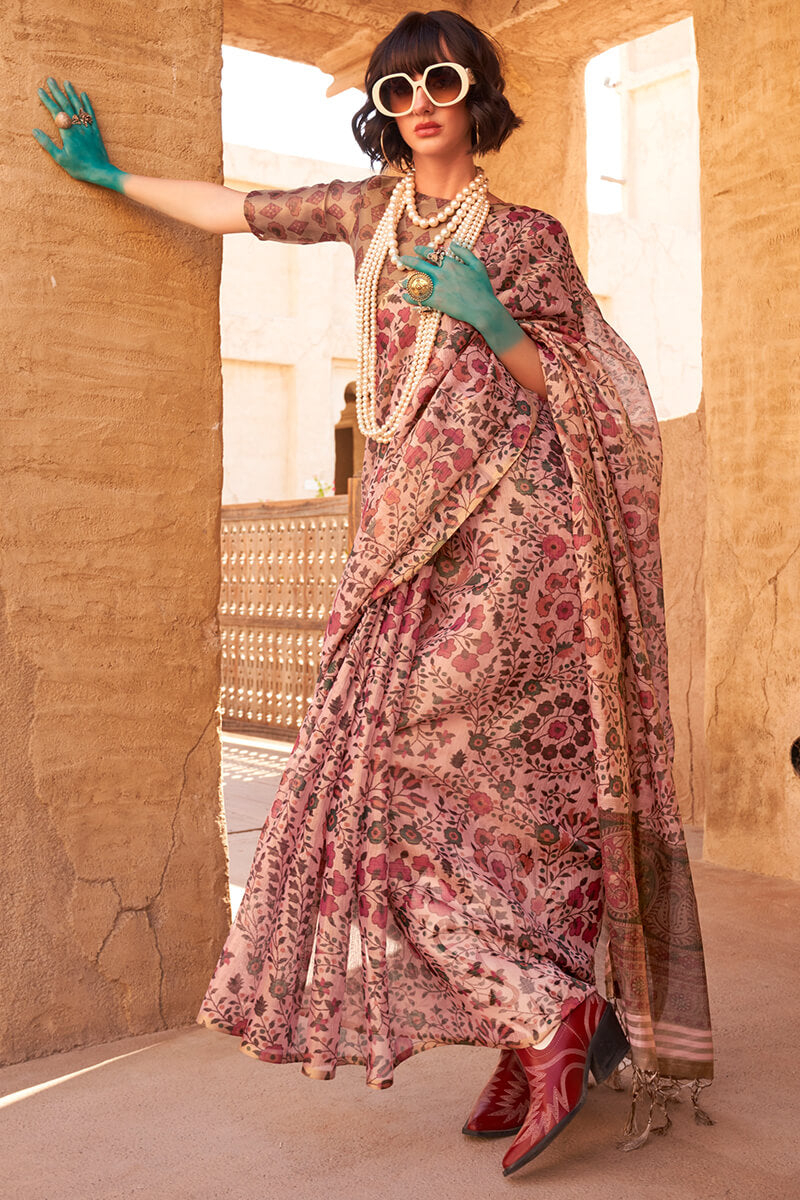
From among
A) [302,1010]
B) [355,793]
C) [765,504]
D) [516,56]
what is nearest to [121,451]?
[355,793]

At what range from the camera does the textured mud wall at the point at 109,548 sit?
224 cm

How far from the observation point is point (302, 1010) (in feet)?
6.29

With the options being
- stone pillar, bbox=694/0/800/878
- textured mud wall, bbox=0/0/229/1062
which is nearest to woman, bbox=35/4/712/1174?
textured mud wall, bbox=0/0/229/1062

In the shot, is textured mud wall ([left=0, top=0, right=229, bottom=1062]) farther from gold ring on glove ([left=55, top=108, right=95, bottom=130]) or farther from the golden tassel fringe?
the golden tassel fringe

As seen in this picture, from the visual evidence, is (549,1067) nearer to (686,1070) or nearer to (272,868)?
(686,1070)

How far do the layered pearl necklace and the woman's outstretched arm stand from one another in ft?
1.01

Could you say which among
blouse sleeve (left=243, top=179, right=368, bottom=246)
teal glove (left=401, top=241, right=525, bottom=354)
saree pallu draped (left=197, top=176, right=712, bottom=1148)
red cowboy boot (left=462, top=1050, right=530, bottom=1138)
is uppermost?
blouse sleeve (left=243, top=179, right=368, bottom=246)

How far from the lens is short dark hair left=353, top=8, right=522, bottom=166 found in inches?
79.0

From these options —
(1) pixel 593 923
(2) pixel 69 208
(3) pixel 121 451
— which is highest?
(2) pixel 69 208

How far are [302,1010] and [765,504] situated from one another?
240 centimetres

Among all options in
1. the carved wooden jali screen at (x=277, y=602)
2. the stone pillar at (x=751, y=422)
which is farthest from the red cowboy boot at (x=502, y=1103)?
the carved wooden jali screen at (x=277, y=602)

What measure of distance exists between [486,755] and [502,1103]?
557mm

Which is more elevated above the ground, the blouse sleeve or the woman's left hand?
the blouse sleeve

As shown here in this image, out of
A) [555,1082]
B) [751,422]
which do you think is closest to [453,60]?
[555,1082]
